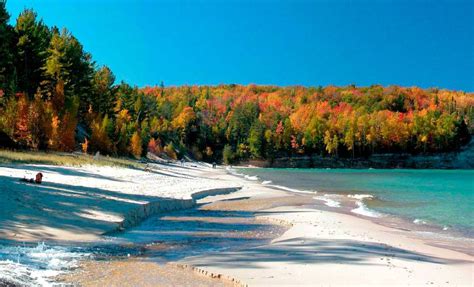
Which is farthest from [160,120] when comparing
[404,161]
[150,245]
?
[150,245]

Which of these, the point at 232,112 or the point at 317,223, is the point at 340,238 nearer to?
the point at 317,223

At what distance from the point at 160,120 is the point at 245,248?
144 metres

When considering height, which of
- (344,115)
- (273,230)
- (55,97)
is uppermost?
(344,115)

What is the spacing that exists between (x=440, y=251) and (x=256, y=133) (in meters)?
152

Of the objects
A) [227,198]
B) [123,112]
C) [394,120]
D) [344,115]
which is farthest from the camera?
[344,115]

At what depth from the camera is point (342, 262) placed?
10156 mm

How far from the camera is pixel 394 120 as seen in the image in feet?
526

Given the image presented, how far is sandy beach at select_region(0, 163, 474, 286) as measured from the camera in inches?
348

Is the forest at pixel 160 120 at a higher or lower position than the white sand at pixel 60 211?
higher

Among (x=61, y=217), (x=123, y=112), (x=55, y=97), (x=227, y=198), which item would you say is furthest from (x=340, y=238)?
(x=123, y=112)

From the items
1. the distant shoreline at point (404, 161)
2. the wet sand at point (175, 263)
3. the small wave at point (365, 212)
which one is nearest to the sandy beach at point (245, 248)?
the wet sand at point (175, 263)

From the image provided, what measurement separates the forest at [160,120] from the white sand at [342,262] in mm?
37784

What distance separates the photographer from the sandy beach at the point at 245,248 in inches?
348

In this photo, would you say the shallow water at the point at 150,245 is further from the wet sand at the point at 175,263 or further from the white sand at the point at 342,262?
the white sand at the point at 342,262
